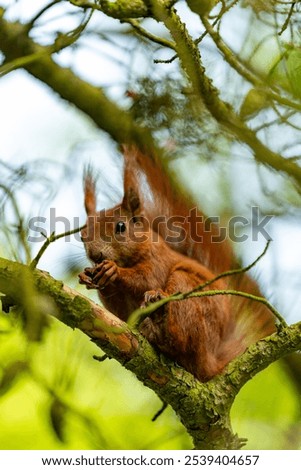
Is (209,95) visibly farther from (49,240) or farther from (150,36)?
(49,240)

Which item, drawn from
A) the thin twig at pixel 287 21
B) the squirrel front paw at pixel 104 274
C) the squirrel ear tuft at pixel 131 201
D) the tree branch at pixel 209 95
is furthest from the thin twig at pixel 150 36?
the squirrel front paw at pixel 104 274

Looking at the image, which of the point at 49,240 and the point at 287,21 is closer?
the point at 49,240

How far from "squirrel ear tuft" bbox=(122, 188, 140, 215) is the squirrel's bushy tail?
0.05 feet

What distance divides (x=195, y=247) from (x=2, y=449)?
800mm

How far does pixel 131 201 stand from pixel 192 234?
0.24 metres

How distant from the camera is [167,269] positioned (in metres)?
1.99

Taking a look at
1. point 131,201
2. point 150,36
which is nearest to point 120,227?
point 131,201

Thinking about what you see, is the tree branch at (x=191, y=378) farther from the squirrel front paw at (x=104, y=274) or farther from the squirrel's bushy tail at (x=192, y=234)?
the squirrel's bushy tail at (x=192, y=234)

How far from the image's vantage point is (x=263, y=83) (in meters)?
1.62

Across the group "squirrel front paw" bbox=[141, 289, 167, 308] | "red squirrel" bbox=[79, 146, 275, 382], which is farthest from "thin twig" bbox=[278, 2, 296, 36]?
"squirrel front paw" bbox=[141, 289, 167, 308]

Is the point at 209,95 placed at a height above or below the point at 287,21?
below

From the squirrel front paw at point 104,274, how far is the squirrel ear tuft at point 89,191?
241 millimetres

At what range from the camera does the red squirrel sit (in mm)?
1843

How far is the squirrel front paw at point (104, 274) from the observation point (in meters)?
1.81
